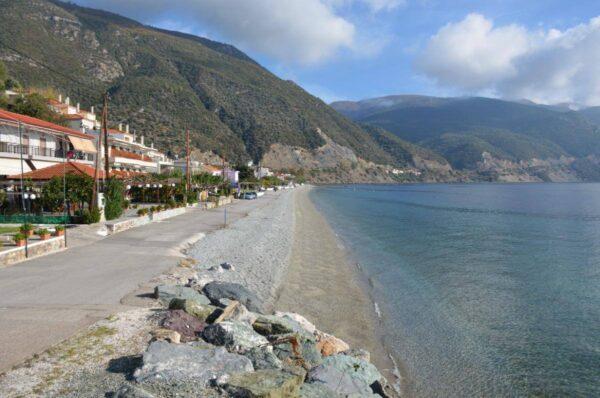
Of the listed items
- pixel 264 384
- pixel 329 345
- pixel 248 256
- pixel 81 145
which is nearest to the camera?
pixel 264 384

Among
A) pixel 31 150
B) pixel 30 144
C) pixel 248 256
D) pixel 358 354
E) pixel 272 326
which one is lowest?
pixel 358 354

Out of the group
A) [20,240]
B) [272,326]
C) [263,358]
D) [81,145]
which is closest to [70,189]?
[81,145]

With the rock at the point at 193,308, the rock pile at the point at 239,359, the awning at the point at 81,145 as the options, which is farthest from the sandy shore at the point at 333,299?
the awning at the point at 81,145

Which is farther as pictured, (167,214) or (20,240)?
(167,214)

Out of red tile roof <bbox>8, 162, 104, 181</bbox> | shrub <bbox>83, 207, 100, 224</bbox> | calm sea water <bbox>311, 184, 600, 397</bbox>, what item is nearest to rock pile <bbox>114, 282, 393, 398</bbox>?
calm sea water <bbox>311, 184, 600, 397</bbox>

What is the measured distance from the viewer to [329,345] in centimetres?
1101

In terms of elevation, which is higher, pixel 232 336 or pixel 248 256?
pixel 232 336

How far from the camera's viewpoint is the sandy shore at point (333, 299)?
12.9m

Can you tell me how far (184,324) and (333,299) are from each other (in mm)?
8226

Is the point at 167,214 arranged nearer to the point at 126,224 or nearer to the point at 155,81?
the point at 126,224

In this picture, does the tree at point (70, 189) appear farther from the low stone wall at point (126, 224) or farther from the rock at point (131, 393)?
the rock at point (131, 393)

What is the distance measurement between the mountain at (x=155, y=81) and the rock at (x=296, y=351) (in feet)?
309

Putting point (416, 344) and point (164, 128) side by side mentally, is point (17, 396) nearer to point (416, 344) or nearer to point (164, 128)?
point (416, 344)

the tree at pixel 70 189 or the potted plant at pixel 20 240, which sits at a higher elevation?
the tree at pixel 70 189
